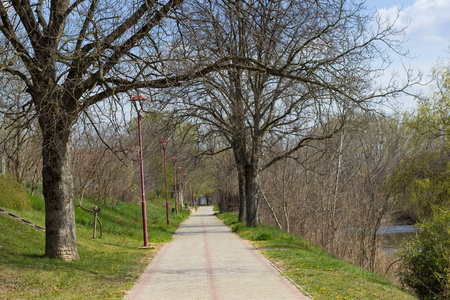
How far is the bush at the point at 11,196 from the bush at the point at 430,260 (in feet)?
43.8

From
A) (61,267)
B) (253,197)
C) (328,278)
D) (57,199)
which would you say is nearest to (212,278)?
(328,278)

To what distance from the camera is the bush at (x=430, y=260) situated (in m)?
11.2

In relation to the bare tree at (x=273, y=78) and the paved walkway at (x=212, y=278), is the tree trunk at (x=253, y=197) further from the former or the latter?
the paved walkway at (x=212, y=278)

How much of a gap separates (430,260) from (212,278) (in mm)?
5320

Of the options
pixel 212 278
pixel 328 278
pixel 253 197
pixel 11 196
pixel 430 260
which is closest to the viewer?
pixel 328 278

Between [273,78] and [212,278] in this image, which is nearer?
[212,278]

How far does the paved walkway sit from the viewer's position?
8.94 meters

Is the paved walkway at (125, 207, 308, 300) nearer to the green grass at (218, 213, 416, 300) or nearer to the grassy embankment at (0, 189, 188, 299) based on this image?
the green grass at (218, 213, 416, 300)

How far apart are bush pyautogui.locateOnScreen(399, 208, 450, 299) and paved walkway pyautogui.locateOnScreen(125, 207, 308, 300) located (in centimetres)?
362

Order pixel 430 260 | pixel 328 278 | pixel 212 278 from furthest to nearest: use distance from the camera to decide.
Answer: pixel 430 260 < pixel 212 278 < pixel 328 278

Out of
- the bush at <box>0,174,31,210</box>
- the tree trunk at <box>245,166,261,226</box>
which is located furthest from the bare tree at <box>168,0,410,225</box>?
the bush at <box>0,174,31,210</box>

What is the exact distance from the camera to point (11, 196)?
17.6m

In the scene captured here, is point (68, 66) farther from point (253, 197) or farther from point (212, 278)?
point (253, 197)

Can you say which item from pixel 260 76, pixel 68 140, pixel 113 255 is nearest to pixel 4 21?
pixel 68 140
